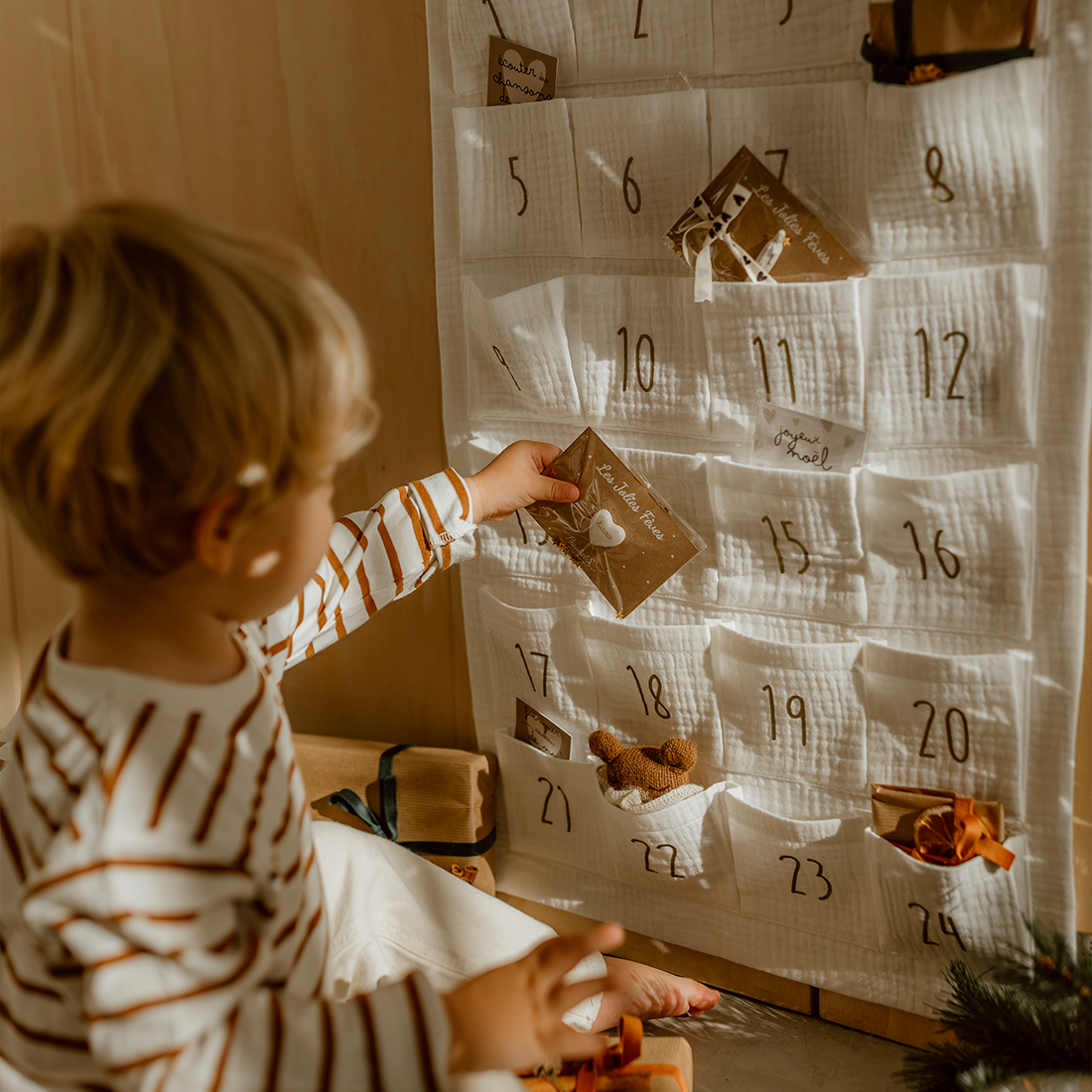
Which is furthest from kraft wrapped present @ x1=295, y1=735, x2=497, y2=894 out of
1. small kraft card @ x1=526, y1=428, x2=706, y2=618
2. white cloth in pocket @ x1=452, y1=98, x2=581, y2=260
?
white cloth in pocket @ x1=452, y1=98, x2=581, y2=260

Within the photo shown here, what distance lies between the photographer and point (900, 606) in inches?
32.5

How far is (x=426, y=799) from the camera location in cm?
110

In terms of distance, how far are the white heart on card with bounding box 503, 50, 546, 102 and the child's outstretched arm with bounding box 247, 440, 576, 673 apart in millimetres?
319

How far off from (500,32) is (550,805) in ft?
2.53

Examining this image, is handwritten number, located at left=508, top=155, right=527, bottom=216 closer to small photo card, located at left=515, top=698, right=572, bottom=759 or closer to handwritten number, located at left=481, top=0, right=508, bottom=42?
handwritten number, located at left=481, top=0, right=508, bottom=42

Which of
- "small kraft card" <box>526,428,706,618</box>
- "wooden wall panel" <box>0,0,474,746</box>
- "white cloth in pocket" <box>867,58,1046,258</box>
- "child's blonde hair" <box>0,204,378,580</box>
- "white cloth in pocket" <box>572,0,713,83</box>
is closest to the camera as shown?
"child's blonde hair" <box>0,204,378,580</box>

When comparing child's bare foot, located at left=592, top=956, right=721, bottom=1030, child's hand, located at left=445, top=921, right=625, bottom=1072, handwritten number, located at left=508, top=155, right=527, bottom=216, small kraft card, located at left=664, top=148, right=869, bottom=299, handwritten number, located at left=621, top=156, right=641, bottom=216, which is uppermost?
handwritten number, located at left=508, top=155, right=527, bottom=216

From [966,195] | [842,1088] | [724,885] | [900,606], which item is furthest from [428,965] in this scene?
[966,195]

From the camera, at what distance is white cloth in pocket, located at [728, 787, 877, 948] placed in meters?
0.90

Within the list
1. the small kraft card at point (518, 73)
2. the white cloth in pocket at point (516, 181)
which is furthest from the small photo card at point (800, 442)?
the small kraft card at point (518, 73)

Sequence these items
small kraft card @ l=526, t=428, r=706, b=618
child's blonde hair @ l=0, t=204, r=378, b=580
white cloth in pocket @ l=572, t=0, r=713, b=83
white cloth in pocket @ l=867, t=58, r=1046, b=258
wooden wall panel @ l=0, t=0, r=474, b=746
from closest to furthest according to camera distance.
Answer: child's blonde hair @ l=0, t=204, r=378, b=580, white cloth in pocket @ l=867, t=58, r=1046, b=258, white cloth in pocket @ l=572, t=0, r=713, b=83, small kraft card @ l=526, t=428, r=706, b=618, wooden wall panel @ l=0, t=0, r=474, b=746

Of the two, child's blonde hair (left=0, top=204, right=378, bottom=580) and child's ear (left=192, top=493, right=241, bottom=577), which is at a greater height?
child's blonde hair (left=0, top=204, right=378, bottom=580)

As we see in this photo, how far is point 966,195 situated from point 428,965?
2.56 ft

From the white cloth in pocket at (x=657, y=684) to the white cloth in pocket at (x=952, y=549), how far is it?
0.59 feet
